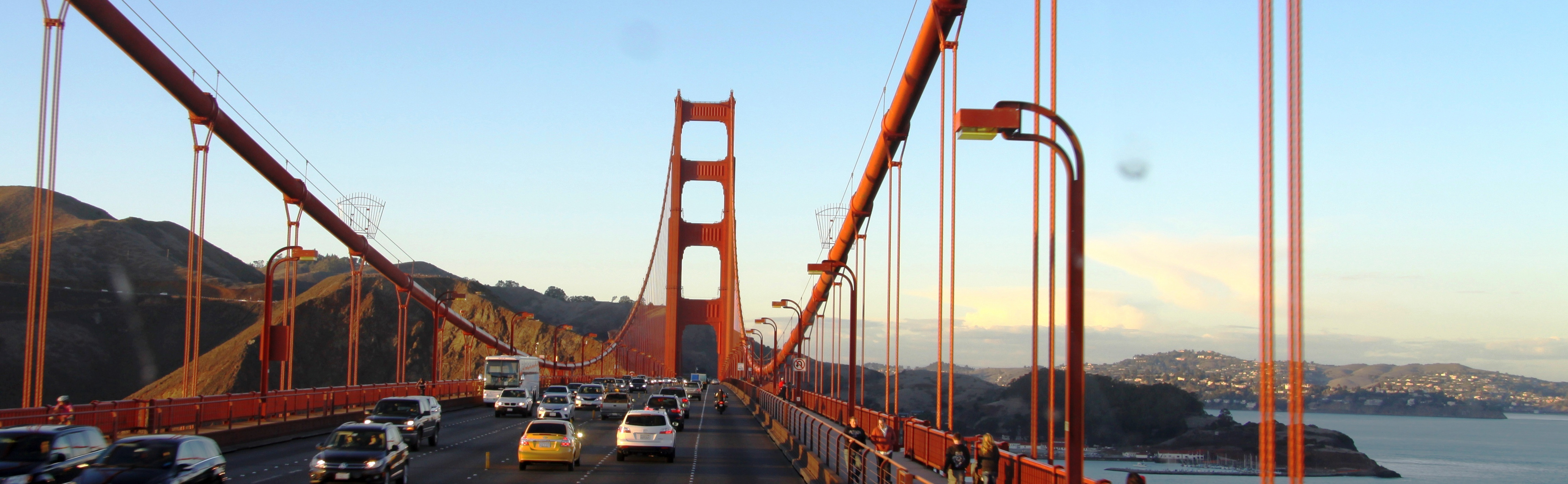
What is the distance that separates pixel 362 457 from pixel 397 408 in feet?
41.4

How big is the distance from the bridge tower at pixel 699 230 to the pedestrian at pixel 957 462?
101 meters

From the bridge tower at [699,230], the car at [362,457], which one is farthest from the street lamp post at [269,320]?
the bridge tower at [699,230]

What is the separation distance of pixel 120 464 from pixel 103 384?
428ft

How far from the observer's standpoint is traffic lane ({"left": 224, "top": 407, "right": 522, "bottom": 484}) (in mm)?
21766

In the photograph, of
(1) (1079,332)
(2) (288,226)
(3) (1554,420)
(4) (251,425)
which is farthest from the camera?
(3) (1554,420)

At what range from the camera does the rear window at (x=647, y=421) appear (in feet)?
92.3

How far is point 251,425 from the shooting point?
32375 mm

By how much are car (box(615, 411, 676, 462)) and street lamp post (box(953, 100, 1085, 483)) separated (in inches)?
668

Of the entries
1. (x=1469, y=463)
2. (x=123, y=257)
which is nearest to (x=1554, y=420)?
(x=1469, y=463)

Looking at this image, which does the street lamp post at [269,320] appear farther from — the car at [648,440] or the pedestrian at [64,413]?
the car at [648,440]

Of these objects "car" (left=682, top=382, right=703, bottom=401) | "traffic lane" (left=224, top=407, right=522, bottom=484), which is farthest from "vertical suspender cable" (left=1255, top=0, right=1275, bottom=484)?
"car" (left=682, top=382, right=703, bottom=401)

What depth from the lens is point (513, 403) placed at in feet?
178

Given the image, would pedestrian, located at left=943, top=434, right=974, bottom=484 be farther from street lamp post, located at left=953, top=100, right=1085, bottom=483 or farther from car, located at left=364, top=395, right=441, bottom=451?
car, located at left=364, top=395, right=441, bottom=451

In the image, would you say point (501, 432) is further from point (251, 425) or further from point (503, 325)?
point (503, 325)
